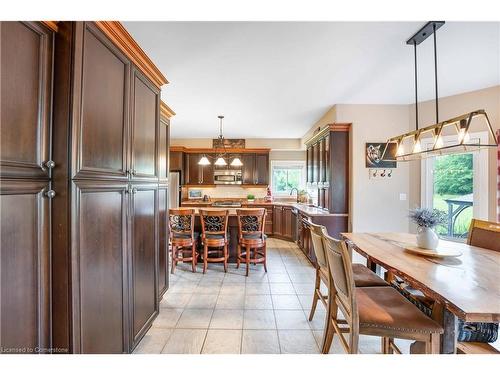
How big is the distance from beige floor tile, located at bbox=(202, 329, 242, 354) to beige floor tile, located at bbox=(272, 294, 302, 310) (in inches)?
25.7

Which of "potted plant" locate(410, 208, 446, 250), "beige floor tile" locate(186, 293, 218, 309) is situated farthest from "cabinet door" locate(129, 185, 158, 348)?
"potted plant" locate(410, 208, 446, 250)

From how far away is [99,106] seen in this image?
1.41 meters

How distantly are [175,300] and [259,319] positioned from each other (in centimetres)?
→ 109

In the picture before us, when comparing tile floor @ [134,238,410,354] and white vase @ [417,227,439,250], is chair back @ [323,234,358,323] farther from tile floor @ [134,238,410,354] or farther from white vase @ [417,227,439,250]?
white vase @ [417,227,439,250]

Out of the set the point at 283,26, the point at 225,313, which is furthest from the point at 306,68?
the point at 225,313

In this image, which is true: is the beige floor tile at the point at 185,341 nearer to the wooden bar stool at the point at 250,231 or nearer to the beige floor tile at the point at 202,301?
the beige floor tile at the point at 202,301

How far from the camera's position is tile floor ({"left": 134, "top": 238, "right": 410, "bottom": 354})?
203cm

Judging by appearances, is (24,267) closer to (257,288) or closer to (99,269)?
(99,269)

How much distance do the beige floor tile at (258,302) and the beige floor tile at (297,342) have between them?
0.49 meters
